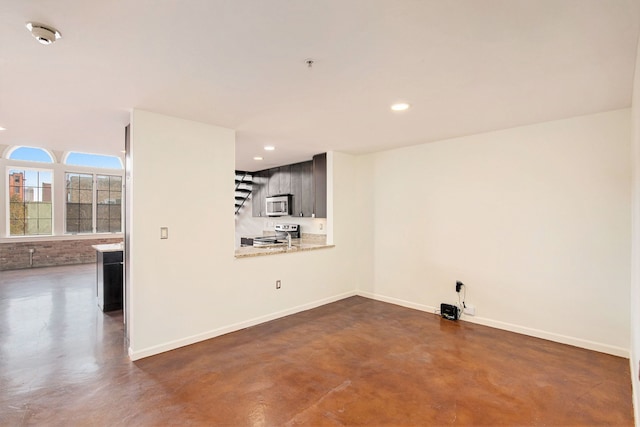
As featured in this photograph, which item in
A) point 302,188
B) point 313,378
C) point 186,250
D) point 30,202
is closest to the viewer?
point 313,378

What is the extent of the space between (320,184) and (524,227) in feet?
9.43

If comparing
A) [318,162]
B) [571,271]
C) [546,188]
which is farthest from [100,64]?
[571,271]

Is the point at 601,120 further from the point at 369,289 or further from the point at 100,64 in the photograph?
the point at 100,64

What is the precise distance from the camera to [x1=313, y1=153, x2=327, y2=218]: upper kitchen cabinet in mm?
5043

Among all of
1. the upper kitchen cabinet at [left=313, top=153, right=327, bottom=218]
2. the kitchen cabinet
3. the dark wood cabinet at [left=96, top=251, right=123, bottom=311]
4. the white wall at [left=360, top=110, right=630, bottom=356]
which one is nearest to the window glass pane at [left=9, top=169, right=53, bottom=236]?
the dark wood cabinet at [left=96, top=251, right=123, bottom=311]

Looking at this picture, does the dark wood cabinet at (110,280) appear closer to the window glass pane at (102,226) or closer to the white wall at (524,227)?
the white wall at (524,227)

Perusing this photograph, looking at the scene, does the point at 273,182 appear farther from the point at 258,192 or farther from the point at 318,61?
the point at 318,61

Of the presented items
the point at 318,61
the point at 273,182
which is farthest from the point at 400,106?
the point at 273,182

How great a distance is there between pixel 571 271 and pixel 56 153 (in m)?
10.1

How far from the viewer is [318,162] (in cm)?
514

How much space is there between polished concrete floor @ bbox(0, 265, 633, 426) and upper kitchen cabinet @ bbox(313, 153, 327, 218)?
1897mm

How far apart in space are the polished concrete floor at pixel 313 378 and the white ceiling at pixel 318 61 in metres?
2.35

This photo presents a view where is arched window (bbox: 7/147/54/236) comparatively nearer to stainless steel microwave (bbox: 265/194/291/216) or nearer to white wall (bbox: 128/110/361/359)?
stainless steel microwave (bbox: 265/194/291/216)

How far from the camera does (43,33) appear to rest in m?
1.63
